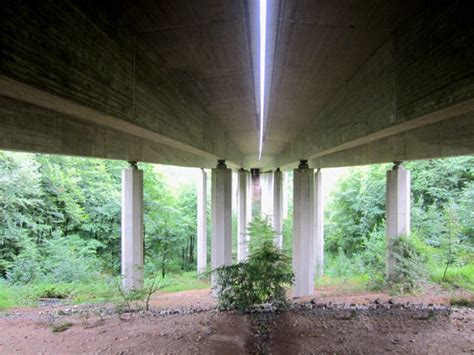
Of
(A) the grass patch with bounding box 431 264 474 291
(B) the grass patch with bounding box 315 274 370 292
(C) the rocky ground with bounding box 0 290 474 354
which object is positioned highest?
(C) the rocky ground with bounding box 0 290 474 354

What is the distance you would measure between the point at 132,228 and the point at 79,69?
10.7 m

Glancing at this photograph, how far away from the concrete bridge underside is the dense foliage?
34.8ft

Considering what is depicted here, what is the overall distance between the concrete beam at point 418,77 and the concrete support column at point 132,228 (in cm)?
977

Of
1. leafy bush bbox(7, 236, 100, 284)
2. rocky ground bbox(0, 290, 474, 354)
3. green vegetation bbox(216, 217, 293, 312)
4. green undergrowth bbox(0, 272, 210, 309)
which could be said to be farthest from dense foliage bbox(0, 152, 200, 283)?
green vegetation bbox(216, 217, 293, 312)

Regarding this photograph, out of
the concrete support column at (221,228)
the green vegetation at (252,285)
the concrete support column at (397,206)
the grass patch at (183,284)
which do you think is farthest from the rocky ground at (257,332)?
the grass patch at (183,284)

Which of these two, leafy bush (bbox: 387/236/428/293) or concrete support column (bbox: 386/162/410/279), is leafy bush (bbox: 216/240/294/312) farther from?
concrete support column (bbox: 386/162/410/279)

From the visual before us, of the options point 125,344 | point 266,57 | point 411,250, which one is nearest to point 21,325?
point 125,344

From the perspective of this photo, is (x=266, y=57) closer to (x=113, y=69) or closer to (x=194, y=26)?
(x=194, y=26)

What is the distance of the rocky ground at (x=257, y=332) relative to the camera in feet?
21.0

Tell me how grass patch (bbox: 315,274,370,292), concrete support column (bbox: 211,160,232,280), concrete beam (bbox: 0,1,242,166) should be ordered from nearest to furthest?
concrete beam (bbox: 0,1,242,166), concrete support column (bbox: 211,160,232,280), grass patch (bbox: 315,274,370,292)

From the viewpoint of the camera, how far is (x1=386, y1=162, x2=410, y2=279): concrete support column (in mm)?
14484

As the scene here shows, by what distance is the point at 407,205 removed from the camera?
1472cm

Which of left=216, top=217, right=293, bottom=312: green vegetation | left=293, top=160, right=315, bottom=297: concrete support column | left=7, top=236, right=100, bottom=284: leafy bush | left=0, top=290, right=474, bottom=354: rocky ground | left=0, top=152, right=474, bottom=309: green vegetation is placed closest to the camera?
left=0, top=290, right=474, bottom=354: rocky ground

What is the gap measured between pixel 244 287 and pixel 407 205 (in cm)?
975
